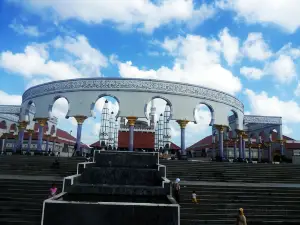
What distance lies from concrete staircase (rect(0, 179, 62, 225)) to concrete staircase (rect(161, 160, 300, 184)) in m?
6.81

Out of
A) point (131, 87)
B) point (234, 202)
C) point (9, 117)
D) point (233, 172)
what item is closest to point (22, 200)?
point (234, 202)

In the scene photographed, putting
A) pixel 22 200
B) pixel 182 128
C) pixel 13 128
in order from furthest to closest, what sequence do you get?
pixel 13 128
pixel 182 128
pixel 22 200

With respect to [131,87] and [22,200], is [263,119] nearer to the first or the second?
[131,87]

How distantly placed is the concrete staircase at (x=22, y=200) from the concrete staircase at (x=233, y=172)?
6.81 metres

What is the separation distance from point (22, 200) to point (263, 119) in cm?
2760

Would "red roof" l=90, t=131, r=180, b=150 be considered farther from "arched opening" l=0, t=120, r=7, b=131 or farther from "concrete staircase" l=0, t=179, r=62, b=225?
"concrete staircase" l=0, t=179, r=62, b=225

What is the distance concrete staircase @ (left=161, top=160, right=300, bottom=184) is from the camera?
15.7 meters

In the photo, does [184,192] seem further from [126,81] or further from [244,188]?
[126,81]

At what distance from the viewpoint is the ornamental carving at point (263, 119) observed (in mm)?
31191

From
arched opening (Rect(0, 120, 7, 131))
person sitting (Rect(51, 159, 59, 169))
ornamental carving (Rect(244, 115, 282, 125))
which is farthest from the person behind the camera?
arched opening (Rect(0, 120, 7, 131))

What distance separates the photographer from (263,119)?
31.6 metres

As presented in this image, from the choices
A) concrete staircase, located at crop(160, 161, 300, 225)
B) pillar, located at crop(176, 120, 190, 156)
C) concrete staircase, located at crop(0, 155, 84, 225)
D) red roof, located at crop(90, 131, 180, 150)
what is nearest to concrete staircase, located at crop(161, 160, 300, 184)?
concrete staircase, located at crop(160, 161, 300, 225)

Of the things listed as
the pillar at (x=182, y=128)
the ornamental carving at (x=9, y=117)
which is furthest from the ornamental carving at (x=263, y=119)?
the ornamental carving at (x=9, y=117)

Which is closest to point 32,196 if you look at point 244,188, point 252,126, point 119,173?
point 119,173
